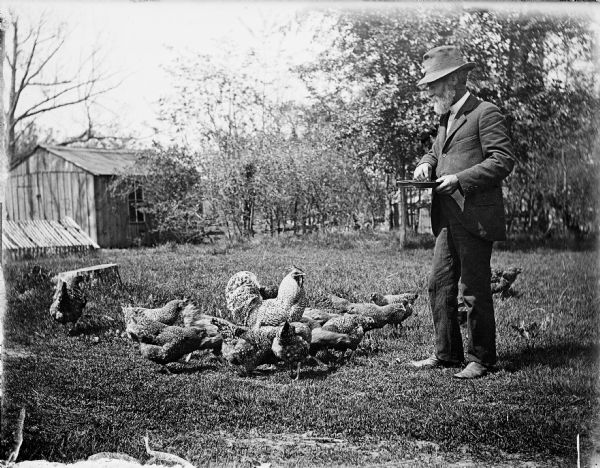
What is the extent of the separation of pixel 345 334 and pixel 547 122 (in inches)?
55.8

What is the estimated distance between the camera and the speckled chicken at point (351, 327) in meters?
3.02

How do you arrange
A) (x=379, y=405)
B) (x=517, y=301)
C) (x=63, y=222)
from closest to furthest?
(x=379, y=405) < (x=517, y=301) < (x=63, y=222)

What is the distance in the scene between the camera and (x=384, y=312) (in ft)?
10.2

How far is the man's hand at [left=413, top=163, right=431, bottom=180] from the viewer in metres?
3.06

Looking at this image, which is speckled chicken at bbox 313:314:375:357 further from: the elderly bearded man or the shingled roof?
the shingled roof

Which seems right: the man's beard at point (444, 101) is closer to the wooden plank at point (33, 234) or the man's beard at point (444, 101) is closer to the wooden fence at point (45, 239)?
the wooden fence at point (45, 239)

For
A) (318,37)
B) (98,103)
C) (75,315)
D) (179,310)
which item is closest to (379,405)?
(179,310)

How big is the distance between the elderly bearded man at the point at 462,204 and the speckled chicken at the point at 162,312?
3.89ft

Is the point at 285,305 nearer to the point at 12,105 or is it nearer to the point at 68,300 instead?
the point at 68,300

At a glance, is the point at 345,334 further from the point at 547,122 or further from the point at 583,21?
the point at 583,21

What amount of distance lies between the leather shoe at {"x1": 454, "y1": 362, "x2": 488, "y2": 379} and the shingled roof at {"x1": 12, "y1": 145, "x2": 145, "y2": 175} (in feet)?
6.09

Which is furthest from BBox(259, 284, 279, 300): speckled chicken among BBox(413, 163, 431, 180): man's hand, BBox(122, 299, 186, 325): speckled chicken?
BBox(413, 163, 431, 180): man's hand

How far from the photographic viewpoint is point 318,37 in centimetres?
323

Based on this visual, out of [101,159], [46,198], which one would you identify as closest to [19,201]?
[46,198]
